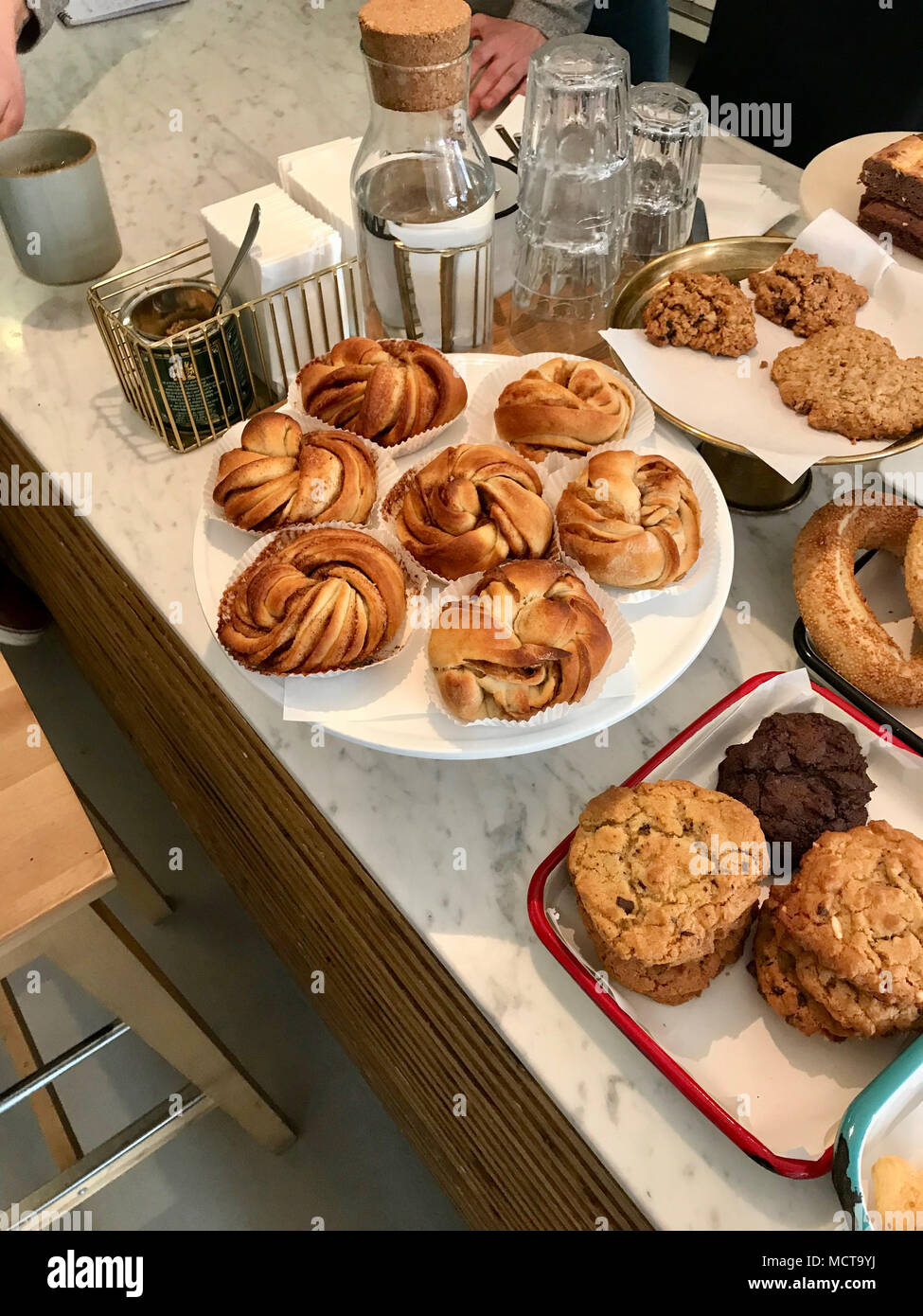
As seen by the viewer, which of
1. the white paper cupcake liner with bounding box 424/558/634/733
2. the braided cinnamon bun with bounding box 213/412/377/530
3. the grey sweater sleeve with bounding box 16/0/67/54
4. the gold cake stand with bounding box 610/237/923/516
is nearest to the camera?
the white paper cupcake liner with bounding box 424/558/634/733

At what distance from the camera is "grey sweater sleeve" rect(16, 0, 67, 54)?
1388mm

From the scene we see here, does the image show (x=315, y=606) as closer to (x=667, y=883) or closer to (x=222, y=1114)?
(x=667, y=883)

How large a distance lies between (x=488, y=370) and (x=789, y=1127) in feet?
2.45

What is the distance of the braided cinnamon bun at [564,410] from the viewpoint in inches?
33.7

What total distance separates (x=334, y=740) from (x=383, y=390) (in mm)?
337

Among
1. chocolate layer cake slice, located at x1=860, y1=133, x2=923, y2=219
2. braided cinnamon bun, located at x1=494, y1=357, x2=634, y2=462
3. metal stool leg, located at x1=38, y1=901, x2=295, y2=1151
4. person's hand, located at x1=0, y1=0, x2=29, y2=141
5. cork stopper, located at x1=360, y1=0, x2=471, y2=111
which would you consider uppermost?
cork stopper, located at x1=360, y1=0, x2=471, y2=111

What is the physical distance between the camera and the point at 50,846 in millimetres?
783

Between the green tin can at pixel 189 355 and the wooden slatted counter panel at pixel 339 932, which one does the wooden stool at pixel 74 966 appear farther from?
the green tin can at pixel 189 355

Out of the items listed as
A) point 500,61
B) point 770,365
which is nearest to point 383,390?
point 770,365

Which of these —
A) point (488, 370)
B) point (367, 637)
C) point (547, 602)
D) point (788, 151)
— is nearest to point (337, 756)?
point (367, 637)

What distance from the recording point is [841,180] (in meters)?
1.24

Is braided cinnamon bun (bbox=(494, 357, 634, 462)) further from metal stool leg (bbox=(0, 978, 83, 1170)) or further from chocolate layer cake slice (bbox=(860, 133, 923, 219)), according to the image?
metal stool leg (bbox=(0, 978, 83, 1170))

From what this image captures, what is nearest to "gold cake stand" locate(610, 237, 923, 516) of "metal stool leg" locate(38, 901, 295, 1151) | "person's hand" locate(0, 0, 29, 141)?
"metal stool leg" locate(38, 901, 295, 1151)

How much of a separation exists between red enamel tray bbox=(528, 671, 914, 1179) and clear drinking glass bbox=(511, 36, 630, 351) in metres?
0.57
